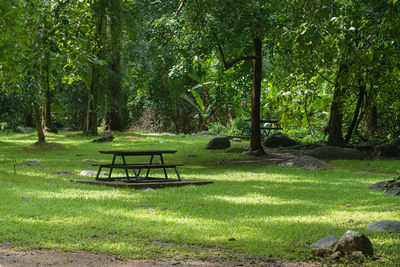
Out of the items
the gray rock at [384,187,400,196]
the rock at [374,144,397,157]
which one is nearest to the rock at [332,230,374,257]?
the gray rock at [384,187,400,196]

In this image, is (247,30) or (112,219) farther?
(247,30)

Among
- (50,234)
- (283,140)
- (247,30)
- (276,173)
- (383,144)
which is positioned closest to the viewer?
(50,234)

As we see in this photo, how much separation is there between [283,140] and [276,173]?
26.1ft

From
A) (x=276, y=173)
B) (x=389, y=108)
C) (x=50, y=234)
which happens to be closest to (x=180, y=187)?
(x=276, y=173)

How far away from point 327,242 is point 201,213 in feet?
8.23

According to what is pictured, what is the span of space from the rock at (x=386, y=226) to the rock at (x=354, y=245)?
1135 mm

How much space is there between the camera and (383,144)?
17500mm

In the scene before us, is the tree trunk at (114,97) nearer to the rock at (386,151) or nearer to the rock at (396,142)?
the rock at (386,151)

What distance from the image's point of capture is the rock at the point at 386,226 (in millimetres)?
6590

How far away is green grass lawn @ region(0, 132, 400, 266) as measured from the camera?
5.95 m

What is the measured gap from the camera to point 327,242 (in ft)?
19.3

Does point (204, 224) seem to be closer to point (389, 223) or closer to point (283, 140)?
point (389, 223)

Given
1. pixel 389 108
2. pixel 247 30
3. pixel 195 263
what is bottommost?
pixel 195 263

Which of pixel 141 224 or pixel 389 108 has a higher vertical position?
pixel 389 108
